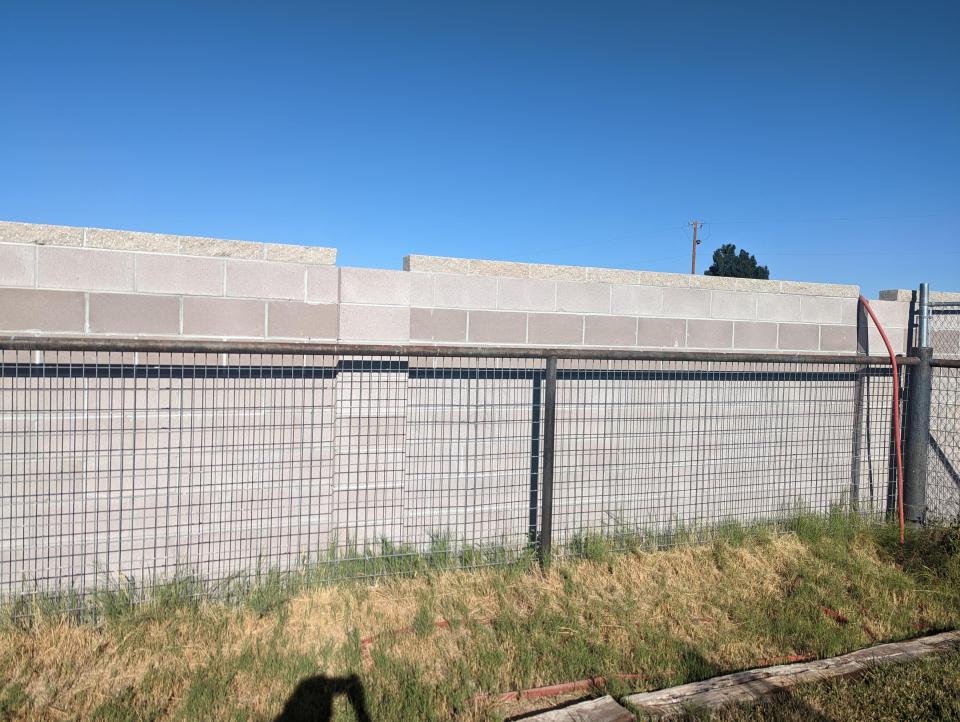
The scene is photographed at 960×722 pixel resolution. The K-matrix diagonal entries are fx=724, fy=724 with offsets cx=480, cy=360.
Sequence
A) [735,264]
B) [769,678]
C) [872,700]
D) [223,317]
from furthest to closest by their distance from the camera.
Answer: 1. [735,264]
2. [223,317]
3. [769,678]
4. [872,700]

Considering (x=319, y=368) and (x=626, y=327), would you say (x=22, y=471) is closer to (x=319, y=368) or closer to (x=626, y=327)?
(x=319, y=368)

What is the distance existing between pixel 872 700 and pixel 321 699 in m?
2.68

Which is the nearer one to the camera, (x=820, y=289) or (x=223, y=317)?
(x=223, y=317)

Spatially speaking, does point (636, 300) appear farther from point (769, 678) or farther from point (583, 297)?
point (769, 678)

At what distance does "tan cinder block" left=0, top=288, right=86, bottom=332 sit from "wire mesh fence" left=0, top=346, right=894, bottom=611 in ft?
0.66

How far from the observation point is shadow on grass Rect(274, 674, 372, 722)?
10.7 feet

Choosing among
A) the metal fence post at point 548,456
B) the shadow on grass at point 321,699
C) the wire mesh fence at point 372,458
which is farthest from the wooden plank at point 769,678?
the wire mesh fence at point 372,458

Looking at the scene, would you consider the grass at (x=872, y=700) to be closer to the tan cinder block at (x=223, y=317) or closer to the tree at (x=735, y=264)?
the tan cinder block at (x=223, y=317)

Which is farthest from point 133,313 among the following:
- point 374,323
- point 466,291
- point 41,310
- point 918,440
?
point 918,440

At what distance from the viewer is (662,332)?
21.4ft

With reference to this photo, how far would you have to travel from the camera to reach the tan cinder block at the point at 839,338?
23.5ft

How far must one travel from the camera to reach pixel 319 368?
5.33m

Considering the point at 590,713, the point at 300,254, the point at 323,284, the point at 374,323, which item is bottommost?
the point at 590,713

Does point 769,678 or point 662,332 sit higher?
point 662,332
